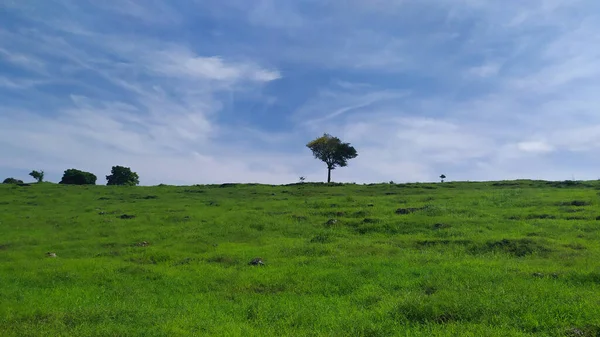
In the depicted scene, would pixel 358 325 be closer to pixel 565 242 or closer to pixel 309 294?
pixel 309 294

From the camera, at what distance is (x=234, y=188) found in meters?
64.9

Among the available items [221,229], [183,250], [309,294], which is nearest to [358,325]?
[309,294]

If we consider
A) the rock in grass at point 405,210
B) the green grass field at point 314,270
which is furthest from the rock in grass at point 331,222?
the rock in grass at point 405,210

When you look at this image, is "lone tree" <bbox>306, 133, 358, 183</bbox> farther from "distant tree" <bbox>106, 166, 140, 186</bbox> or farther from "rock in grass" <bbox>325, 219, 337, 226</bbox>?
"rock in grass" <bbox>325, 219, 337, 226</bbox>

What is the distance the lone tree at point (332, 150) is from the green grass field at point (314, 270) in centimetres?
5056

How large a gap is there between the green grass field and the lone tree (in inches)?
1991

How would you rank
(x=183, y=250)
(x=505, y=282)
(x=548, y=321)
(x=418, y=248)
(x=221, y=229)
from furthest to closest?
(x=221, y=229), (x=183, y=250), (x=418, y=248), (x=505, y=282), (x=548, y=321)

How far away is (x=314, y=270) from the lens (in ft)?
64.5

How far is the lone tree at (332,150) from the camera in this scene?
92.3m

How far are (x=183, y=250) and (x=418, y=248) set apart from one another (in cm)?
1396

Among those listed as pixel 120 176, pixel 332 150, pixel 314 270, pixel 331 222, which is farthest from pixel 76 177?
pixel 314 270

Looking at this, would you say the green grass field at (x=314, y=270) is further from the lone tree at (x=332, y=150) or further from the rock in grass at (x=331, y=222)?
the lone tree at (x=332, y=150)

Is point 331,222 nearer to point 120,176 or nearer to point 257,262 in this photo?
point 257,262

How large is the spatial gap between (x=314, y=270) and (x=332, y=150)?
241 ft
